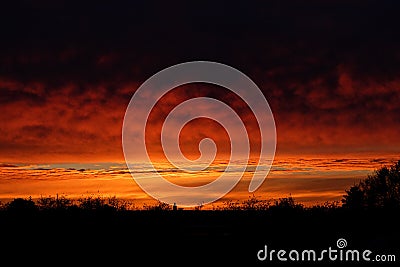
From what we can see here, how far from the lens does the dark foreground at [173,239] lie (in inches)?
914

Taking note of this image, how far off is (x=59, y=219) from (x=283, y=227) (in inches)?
515

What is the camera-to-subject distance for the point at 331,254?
2328 cm

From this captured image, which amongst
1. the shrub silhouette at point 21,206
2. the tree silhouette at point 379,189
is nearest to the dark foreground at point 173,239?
the shrub silhouette at point 21,206

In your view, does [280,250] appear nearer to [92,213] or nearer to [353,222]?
[353,222]

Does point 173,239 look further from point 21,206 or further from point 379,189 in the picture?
point 379,189

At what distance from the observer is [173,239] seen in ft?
88.4

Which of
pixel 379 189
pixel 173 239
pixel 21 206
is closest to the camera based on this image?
pixel 173 239

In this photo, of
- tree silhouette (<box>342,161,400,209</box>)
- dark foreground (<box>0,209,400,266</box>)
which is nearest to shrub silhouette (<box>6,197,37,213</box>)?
dark foreground (<box>0,209,400,266</box>)

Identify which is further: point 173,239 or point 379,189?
point 379,189

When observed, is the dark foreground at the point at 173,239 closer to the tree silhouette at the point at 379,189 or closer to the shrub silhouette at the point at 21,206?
the shrub silhouette at the point at 21,206

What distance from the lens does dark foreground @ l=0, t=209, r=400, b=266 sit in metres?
23.2

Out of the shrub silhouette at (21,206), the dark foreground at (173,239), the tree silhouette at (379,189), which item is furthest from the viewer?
the tree silhouette at (379,189)

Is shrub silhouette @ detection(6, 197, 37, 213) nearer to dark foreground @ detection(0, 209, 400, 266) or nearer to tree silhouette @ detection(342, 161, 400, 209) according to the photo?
dark foreground @ detection(0, 209, 400, 266)

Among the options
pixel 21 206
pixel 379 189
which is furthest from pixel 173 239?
pixel 379 189
